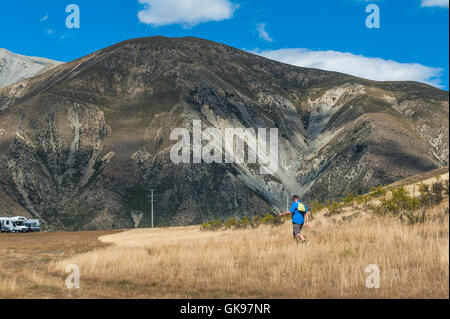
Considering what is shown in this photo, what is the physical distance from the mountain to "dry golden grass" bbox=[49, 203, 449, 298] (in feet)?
293

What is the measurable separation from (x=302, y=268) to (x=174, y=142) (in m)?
109

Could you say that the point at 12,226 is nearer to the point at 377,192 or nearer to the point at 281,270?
the point at 377,192

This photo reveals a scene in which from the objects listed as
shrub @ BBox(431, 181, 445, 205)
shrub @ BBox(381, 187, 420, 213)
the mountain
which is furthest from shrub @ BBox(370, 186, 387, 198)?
the mountain

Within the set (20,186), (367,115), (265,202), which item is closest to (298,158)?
(367,115)

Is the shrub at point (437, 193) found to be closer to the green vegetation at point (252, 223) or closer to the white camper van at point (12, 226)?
the green vegetation at point (252, 223)

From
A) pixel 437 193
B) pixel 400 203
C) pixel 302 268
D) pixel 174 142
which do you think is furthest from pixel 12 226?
pixel 174 142

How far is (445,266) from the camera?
10977 millimetres

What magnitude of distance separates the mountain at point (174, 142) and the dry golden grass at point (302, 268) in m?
89.2

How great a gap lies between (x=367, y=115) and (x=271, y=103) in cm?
3415

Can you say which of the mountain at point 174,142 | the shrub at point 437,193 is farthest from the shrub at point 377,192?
the mountain at point 174,142

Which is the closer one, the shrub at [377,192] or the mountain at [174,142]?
the shrub at [377,192]

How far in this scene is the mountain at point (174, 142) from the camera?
11006 cm

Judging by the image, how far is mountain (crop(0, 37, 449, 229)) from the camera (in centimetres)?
11006

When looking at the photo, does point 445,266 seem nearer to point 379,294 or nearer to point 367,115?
point 379,294
